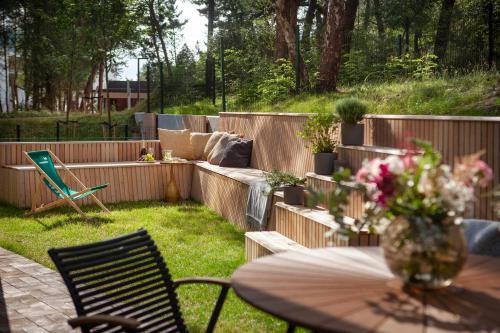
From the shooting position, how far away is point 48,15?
22359mm

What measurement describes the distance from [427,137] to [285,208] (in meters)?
1.38

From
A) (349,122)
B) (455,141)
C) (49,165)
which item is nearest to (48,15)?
(49,165)

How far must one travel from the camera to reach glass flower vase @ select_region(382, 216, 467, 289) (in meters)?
2.11

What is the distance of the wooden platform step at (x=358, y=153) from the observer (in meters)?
5.66

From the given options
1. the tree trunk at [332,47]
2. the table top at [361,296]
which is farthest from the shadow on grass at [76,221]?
the table top at [361,296]

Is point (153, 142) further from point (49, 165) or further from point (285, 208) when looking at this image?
point (285, 208)

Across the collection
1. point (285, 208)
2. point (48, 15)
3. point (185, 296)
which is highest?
point (48, 15)

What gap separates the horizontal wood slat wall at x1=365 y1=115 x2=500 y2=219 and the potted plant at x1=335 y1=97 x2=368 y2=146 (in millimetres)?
169

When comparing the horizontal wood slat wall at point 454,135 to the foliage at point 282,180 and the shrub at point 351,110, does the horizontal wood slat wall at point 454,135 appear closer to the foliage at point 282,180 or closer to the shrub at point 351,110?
the shrub at point 351,110

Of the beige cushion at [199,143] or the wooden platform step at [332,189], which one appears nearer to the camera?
the wooden platform step at [332,189]

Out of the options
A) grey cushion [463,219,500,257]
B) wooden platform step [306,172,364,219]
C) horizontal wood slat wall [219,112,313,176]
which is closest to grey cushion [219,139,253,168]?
horizontal wood slat wall [219,112,313,176]

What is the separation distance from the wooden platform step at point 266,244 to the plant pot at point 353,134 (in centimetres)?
122

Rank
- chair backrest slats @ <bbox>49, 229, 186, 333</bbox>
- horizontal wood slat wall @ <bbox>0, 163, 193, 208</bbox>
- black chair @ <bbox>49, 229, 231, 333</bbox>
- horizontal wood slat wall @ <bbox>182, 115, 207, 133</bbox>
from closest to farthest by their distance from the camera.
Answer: black chair @ <bbox>49, 229, 231, 333</bbox>
chair backrest slats @ <bbox>49, 229, 186, 333</bbox>
horizontal wood slat wall @ <bbox>0, 163, 193, 208</bbox>
horizontal wood slat wall @ <bbox>182, 115, 207, 133</bbox>

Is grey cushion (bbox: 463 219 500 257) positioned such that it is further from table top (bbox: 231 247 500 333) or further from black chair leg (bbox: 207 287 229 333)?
black chair leg (bbox: 207 287 229 333)
